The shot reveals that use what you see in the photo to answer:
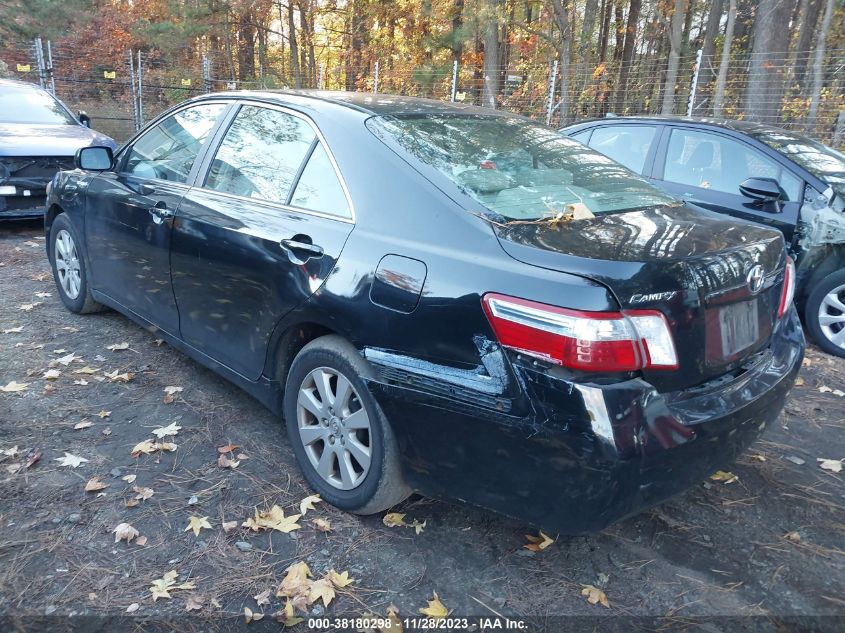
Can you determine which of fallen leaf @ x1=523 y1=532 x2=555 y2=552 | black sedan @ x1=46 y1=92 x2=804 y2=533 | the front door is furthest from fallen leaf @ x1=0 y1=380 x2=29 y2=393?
fallen leaf @ x1=523 y1=532 x2=555 y2=552

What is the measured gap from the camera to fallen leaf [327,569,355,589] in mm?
2422

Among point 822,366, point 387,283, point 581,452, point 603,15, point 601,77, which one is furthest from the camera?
point 603,15

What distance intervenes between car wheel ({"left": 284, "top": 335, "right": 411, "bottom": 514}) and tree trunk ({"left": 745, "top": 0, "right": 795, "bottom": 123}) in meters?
11.5

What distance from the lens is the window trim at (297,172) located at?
108 inches

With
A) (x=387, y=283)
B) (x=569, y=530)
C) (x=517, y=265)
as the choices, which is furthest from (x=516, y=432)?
(x=387, y=283)

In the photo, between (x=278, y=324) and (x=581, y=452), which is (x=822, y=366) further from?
(x=278, y=324)

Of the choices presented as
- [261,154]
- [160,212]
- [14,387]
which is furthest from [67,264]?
[261,154]

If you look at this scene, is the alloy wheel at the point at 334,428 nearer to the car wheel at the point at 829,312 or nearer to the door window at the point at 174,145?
the door window at the point at 174,145

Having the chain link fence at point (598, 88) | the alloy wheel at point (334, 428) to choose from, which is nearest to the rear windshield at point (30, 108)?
the chain link fence at point (598, 88)

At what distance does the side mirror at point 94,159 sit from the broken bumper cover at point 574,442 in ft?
9.40

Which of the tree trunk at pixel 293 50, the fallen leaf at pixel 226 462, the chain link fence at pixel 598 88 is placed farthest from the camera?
the tree trunk at pixel 293 50

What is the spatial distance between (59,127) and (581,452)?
8.68 metres

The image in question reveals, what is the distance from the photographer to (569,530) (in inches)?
84.9

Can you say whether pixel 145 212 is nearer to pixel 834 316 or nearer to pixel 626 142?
pixel 626 142
